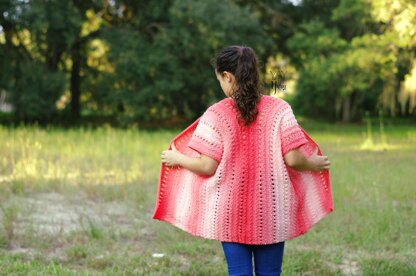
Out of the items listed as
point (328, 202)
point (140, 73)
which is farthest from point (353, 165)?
point (140, 73)

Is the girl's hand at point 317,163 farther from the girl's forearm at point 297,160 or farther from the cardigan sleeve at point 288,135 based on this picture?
the cardigan sleeve at point 288,135

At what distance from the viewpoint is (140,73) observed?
2038cm

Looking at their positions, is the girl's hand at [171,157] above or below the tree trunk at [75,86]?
above

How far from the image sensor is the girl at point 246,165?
2.99 m

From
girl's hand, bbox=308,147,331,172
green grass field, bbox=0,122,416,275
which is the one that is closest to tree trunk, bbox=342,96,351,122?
green grass field, bbox=0,122,416,275

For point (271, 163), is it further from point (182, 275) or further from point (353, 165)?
point (353, 165)

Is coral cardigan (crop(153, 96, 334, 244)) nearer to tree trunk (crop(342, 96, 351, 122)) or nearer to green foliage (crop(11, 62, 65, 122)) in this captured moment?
green foliage (crop(11, 62, 65, 122))

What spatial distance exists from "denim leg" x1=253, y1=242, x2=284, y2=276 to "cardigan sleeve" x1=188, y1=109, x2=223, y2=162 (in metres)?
0.52

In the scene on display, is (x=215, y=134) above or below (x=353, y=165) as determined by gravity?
above

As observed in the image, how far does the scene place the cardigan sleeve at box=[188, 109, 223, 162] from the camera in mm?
3020

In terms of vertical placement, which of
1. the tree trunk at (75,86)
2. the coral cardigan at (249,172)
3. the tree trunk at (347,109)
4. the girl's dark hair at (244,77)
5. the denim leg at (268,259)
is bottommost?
the tree trunk at (347,109)

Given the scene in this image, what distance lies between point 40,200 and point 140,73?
13131 mm

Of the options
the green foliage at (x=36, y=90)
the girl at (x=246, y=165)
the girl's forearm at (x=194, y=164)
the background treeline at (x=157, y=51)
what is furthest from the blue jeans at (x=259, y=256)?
the green foliage at (x=36, y=90)

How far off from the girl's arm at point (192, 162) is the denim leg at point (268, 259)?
475 millimetres
